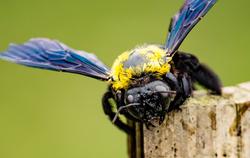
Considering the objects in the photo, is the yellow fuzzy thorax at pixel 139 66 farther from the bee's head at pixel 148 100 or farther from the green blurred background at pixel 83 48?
the green blurred background at pixel 83 48

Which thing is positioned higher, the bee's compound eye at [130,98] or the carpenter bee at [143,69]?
the carpenter bee at [143,69]

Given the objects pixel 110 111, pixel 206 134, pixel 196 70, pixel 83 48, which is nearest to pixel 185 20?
pixel 196 70

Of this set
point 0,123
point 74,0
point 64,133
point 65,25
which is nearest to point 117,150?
point 64,133

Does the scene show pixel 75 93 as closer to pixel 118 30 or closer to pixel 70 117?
pixel 70 117

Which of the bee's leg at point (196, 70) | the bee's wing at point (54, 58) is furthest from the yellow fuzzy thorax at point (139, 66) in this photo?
the bee's leg at point (196, 70)

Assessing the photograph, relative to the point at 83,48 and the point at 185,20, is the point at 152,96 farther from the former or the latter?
the point at 83,48

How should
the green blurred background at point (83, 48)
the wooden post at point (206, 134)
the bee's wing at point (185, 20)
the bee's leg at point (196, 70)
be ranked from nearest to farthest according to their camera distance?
the wooden post at point (206, 134) < the bee's wing at point (185, 20) < the bee's leg at point (196, 70) < the green blurred background at point (83, 48)
